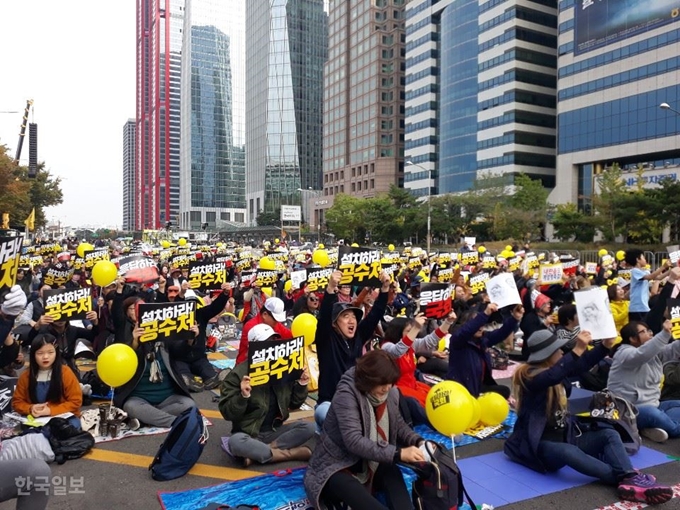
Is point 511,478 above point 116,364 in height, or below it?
below

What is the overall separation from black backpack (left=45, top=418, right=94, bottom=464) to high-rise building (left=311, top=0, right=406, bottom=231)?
88317 millimetres

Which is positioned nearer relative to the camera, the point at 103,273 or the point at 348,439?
the point at 348,439

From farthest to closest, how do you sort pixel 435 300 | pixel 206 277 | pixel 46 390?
pixel 206 277 < pixel 435 300 < pixel 46 390

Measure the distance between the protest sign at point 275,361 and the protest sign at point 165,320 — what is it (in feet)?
5.23

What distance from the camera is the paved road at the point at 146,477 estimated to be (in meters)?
4.76

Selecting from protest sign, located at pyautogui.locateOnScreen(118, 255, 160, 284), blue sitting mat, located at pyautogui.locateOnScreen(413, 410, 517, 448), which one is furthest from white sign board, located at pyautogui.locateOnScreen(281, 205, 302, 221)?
blue sitting mat, located at pyautogui.locateOnScreen(413, 410, 517, 448)

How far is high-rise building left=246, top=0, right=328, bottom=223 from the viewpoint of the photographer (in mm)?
125562

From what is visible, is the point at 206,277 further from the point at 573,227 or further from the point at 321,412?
the point at 573,227

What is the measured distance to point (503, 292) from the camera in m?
5.46

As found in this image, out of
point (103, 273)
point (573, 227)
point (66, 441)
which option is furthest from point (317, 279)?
point (573, 227)

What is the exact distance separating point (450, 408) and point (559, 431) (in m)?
1.50

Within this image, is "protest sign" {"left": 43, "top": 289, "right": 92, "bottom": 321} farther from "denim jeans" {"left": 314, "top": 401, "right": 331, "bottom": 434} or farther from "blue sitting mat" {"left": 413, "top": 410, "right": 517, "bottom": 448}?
"blue sitting mat" {"left": 413, "top": 410, "right": 517, "bottom": 448}

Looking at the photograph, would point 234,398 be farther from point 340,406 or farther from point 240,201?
point 240,201

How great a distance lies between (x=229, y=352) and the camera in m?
11.7
